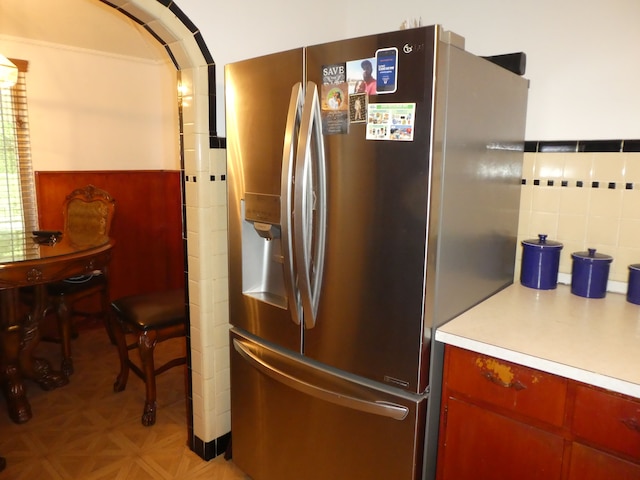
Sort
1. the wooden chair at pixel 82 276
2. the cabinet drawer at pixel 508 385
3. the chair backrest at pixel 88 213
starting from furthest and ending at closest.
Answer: the chair backrest at pixel 88 213, the wooden chair at pixel 82 276, the cabinet drawer at pixel 508 385

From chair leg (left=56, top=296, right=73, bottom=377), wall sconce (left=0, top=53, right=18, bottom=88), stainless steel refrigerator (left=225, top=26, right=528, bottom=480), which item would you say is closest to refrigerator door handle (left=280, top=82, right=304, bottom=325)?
stainless steel refrigerator (left=225, top=26, right=528, bottom=480)

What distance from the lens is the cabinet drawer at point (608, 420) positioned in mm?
1132

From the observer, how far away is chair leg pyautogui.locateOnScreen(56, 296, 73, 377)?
3.08 m

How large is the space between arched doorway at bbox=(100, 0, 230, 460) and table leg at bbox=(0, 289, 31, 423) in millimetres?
1035

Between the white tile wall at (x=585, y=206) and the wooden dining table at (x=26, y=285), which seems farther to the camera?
the wooden dining table at (x=26, y=285)

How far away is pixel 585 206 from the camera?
6.16ft

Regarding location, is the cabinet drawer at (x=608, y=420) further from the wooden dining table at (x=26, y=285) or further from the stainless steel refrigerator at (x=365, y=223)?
the wooden dining table at (x=26, y=285)

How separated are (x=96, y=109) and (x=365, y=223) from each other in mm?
3141

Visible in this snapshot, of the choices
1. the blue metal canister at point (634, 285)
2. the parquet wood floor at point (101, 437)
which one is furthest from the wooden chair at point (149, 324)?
the blue metal canister at point (634, 285)

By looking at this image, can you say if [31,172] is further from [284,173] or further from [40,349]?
[284,173]

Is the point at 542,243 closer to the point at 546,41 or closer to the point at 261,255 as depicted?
the point at 546,41

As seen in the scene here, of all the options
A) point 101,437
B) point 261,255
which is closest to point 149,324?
point 101,437

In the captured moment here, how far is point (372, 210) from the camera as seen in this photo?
4.53 feet

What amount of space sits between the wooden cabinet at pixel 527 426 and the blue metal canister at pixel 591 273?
678 mm
